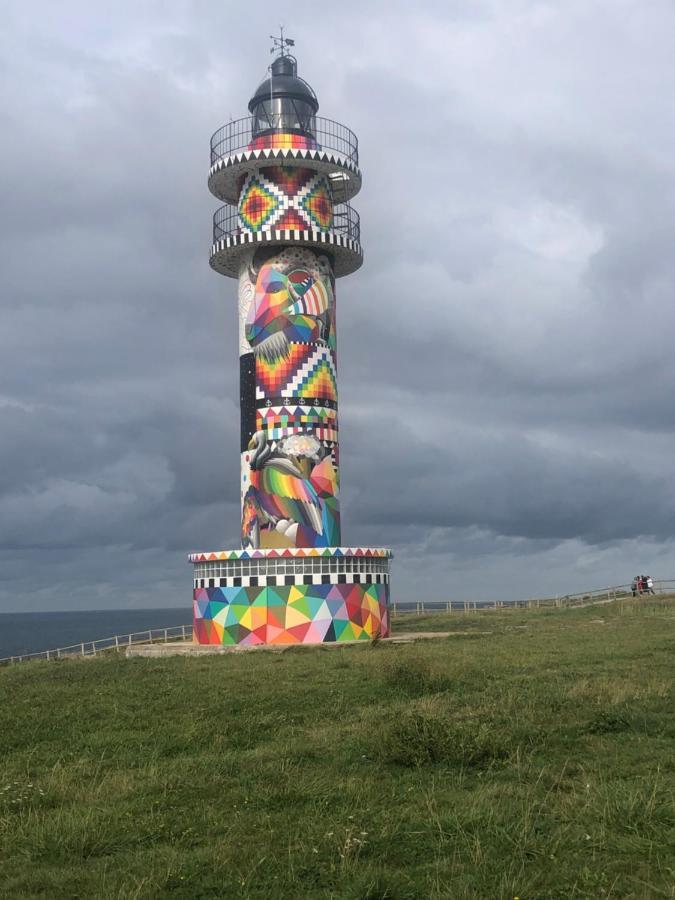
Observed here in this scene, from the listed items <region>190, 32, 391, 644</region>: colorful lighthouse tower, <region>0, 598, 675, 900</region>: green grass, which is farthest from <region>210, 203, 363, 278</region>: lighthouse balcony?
<region>0, 598, 675, 900</region>: green grass

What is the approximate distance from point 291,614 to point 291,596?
0.77 meters

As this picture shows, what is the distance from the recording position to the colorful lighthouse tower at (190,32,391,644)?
134ft

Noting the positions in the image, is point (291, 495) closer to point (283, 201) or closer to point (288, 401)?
point (288, 401)

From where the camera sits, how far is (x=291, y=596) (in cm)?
4078

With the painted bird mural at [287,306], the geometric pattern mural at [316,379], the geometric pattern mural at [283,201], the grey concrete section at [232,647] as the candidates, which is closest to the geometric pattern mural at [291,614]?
the grey concrete section at [232,647]

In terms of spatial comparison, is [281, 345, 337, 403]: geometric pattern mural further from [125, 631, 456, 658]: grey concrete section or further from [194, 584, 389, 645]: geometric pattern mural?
[125, 631, 456, 658]: grey concrete section

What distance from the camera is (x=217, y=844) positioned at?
399 inches

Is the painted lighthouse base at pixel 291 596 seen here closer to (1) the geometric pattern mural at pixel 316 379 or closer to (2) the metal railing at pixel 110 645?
(2) the metal railing at pixel 110 645

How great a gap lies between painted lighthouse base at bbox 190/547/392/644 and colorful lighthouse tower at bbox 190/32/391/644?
0.05 meters

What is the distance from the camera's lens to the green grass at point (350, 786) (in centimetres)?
923

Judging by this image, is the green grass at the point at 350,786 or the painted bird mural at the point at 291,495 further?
the painted bird mural at the point at 291,495

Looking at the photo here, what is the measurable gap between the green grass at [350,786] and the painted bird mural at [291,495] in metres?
20.0

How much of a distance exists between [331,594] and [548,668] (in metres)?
17.8

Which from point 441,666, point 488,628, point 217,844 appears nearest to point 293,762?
point 217,844
